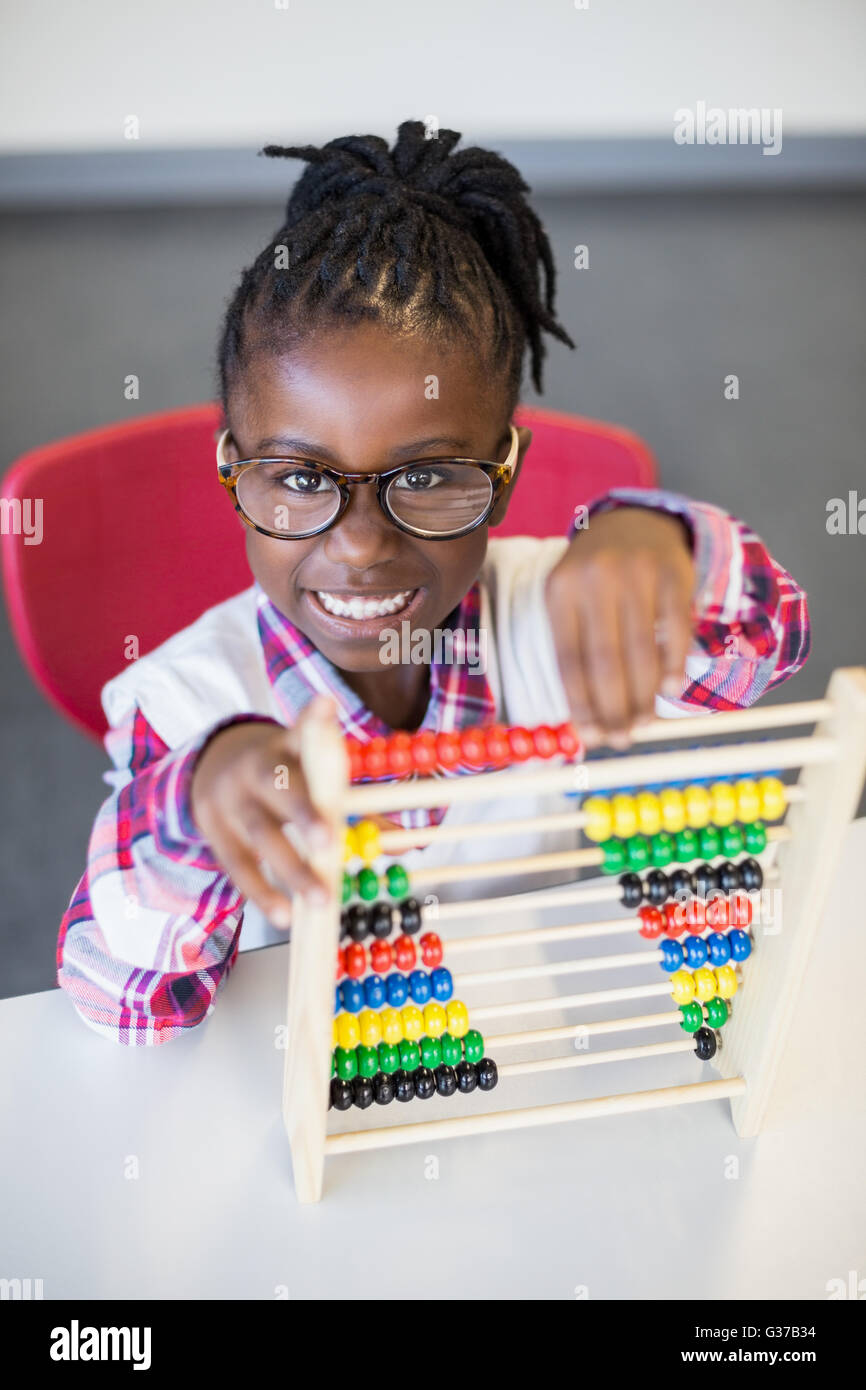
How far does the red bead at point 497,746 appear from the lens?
27.1 inches

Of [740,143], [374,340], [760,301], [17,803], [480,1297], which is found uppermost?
[740,143]

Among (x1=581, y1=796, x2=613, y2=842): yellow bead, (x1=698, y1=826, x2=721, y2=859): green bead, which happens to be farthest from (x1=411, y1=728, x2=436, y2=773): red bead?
(x1=698, y1=826, x2=721, y2=859): green bead

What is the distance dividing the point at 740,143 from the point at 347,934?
3682 mm

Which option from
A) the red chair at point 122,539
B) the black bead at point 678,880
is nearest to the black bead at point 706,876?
the black bead at point 678,880

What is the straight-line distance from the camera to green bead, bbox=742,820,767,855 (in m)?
0.76

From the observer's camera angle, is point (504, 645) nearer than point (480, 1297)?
No

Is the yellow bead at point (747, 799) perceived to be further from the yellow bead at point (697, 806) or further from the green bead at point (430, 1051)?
→ the green bead at point (430, 1051)

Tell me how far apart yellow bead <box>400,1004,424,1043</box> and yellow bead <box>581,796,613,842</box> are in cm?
18

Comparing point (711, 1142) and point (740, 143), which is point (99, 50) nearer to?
point (740, 143)

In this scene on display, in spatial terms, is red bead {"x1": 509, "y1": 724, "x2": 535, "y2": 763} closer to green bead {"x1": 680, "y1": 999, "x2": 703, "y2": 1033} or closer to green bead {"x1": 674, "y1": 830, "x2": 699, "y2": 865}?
green bead {"x1": 674, "y1": 830, "x2": 699, "y2": 865}

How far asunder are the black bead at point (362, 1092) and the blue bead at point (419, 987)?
0.24 ft

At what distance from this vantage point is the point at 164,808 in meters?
0.68

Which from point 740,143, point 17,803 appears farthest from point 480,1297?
point 740,143

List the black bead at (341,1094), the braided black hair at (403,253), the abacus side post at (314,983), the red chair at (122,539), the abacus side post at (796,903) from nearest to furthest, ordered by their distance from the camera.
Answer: the abacus side post at (314,983), the abacus side post at (796,903), the black bead at (341,1094), the braided black hair at (403,253), the red chair at (122,539)
